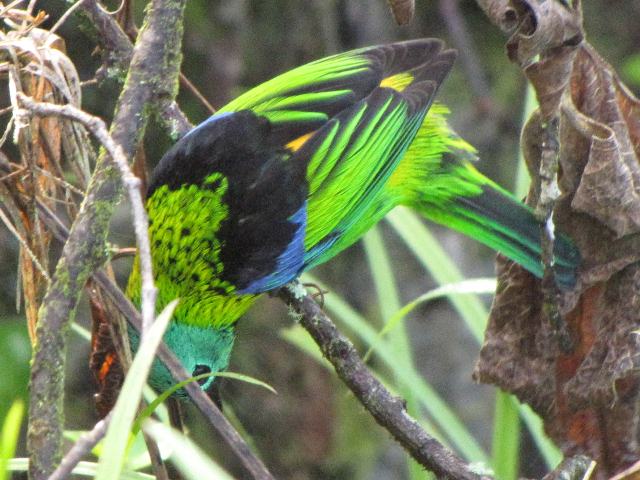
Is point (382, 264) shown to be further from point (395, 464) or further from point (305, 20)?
point (395, 464)

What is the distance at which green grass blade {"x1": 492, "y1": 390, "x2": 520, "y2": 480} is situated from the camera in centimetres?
230

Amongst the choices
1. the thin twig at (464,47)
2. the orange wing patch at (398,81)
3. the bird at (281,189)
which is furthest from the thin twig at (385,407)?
the thin twig at (464,47)

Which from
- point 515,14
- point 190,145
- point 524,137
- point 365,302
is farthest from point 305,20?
point 515,14

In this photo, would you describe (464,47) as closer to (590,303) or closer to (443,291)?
(443,291)

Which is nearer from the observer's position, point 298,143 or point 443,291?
point 443,291

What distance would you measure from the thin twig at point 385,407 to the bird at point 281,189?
42cm

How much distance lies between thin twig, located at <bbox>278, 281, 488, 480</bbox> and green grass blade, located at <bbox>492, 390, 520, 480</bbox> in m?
0.38

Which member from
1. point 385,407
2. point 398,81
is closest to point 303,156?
point 398,81

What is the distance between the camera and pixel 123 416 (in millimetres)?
1082

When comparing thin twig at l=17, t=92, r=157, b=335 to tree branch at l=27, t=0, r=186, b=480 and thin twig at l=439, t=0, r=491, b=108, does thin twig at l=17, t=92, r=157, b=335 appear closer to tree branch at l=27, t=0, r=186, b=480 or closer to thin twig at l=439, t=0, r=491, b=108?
tree branch at l=27, t=0, r=186, b=480

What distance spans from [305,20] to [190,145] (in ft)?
5.84

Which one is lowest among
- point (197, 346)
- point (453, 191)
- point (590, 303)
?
point (590, 303)

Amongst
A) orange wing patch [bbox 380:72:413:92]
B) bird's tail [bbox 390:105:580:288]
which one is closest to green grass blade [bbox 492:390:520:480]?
bird's tail [bbox 390:105:580:288]

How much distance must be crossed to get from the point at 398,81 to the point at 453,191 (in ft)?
1.27
